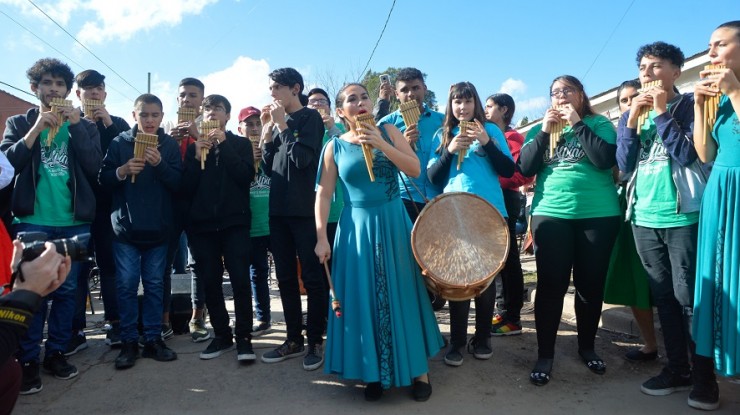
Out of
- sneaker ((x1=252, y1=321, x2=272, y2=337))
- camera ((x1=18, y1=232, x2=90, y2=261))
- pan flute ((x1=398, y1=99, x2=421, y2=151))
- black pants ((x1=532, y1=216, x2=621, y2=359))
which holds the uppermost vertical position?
pan flute ((x1=398, y1=99, x2=421, y2=151))

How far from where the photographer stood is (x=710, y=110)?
3045mm

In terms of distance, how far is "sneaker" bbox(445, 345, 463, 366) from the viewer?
386 cm

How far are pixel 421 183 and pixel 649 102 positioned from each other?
72.6 inches

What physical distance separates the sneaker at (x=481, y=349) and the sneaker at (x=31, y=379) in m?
3.14

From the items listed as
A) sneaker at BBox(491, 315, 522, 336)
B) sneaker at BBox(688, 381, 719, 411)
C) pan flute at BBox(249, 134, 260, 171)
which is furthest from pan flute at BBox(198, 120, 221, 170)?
sneaker at BBox(688, 381, 719, 411)

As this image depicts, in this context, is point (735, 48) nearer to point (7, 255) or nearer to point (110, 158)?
point (7, 255)

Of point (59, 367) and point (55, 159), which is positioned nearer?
point (59, 367)

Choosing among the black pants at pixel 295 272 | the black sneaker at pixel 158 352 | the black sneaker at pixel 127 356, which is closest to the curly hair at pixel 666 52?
the black pants at pixel 295 272

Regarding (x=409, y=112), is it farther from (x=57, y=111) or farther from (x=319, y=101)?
(x=57, y=111)

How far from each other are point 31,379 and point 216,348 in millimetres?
1282

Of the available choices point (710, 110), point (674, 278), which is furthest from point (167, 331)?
point (710, 110)

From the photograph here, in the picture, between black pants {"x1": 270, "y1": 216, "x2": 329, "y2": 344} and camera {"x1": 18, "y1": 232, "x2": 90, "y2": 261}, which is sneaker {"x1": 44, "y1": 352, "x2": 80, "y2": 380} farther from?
camera {"x1": 18, "y1": 232, "x2": 90, "y2": 261}

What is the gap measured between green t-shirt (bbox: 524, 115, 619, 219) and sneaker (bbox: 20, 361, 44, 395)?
12.3ft

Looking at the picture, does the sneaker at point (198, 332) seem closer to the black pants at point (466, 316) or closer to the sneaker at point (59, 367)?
the sneaker at point (59, 367)
